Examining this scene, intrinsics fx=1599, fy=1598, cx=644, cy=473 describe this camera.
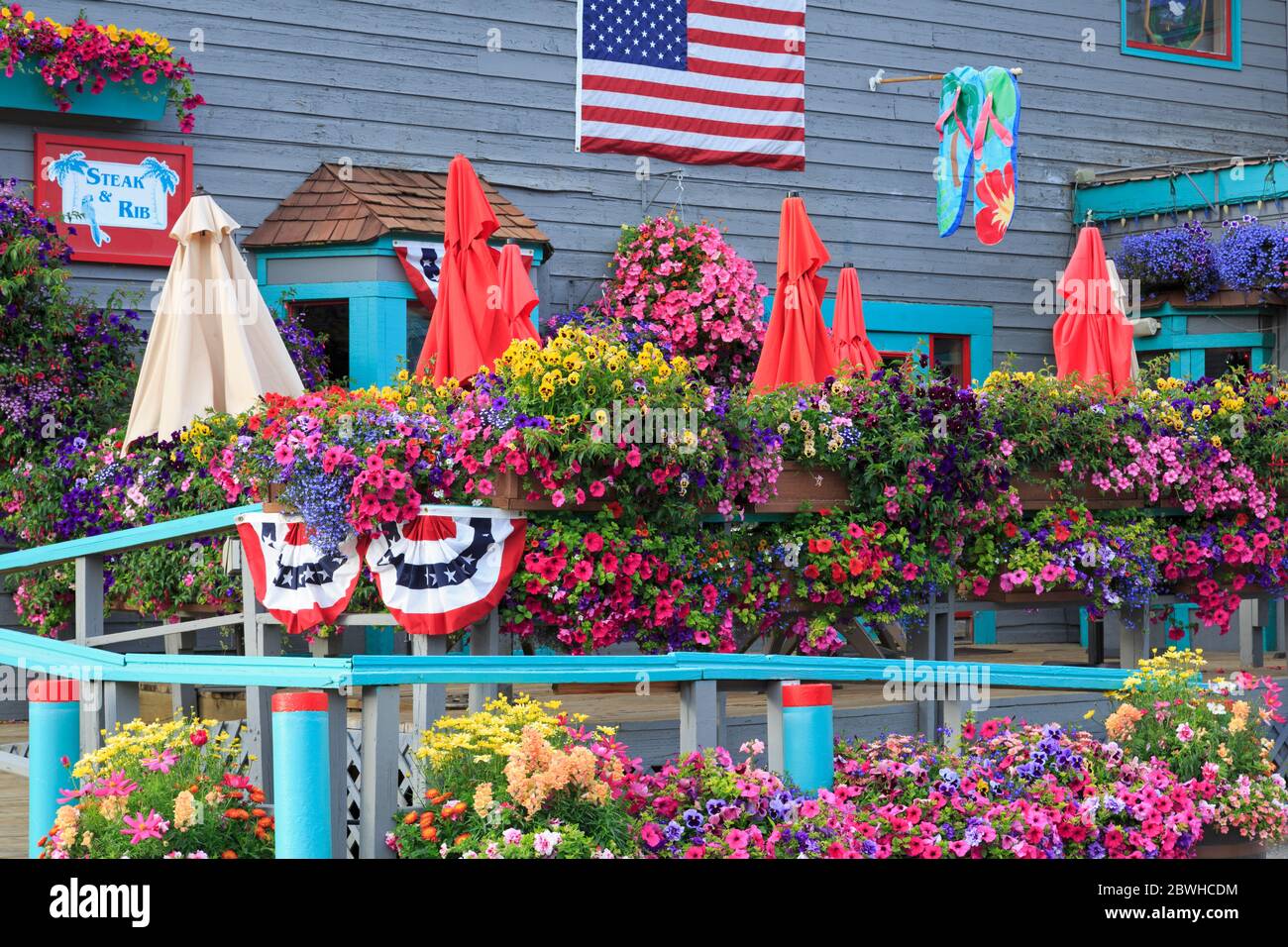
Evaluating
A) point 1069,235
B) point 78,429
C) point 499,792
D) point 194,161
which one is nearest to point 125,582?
point 78,429

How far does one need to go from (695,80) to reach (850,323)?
2.37 m

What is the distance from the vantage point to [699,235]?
35.9 feet

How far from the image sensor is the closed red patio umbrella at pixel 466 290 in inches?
320

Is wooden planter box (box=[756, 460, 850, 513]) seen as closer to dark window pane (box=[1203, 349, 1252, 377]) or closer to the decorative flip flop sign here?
the decorative flip flop sign

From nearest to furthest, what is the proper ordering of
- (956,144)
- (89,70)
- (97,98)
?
(89,70), (97,98), (956,144)

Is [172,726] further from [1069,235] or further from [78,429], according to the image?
[1069,235]

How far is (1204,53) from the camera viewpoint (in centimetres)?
1348

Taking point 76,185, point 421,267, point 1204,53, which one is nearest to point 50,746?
point 421,267

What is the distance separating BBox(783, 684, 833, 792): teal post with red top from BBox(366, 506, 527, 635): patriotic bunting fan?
5.68 feet

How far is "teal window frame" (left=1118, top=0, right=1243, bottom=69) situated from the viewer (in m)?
13.2

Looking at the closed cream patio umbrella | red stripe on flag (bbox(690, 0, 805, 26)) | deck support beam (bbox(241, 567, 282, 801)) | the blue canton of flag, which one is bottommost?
deck support beam (bbox(241, 567, 282, 801))

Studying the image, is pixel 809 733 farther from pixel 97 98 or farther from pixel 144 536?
pixel 97 98

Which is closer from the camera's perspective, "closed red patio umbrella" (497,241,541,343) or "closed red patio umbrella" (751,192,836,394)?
"closed red patio umbrella" (751,192,836,394)

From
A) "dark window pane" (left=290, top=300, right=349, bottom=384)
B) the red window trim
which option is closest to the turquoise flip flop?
the red window trim
